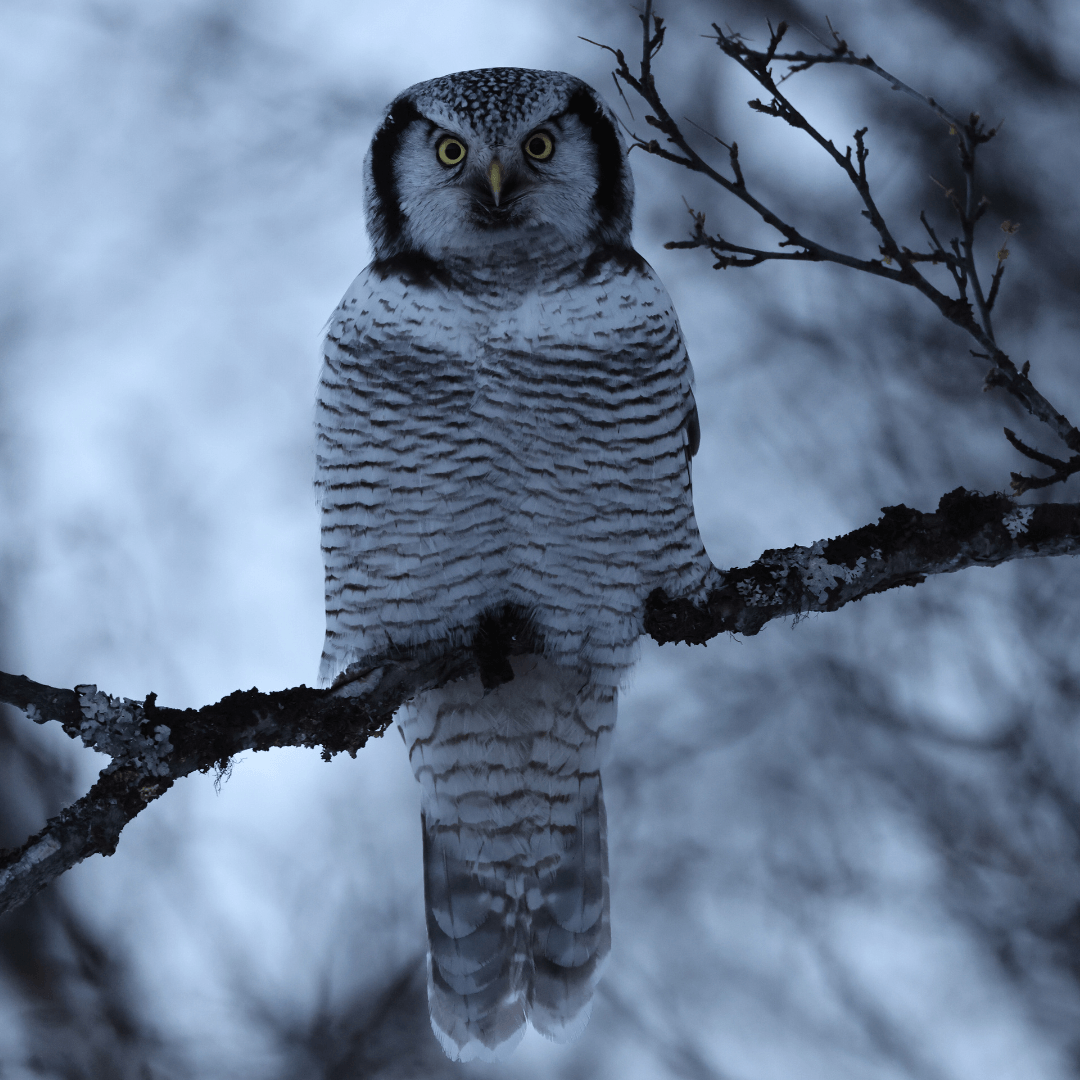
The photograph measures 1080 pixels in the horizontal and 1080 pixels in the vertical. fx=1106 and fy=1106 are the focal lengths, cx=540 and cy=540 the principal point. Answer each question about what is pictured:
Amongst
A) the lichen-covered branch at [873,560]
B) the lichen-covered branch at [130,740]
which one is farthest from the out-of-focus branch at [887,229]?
the lichen-covered branch at [130,740]

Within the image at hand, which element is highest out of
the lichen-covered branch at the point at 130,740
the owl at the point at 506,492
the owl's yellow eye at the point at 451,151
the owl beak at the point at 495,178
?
the owl's yellow eye at the point at 451,151

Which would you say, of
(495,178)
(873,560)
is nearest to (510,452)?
(495,178)

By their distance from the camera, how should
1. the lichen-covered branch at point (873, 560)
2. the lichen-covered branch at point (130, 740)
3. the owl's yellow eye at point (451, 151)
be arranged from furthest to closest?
the owl's yellow eye at point (451, 151), the lichen-covered branch at point (873, 560), the lichen-covered branch at point (130, 740)

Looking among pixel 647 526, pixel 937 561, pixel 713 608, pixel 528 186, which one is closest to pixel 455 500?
pixel 647 526

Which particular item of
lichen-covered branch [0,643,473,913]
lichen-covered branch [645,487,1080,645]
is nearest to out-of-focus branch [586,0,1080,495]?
lichen-covered branch [645,487,1080,645]

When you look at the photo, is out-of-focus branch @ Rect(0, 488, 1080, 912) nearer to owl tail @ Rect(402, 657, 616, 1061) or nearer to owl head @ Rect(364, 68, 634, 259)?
owl tail @ Rect(402, 657, 616, 1061)

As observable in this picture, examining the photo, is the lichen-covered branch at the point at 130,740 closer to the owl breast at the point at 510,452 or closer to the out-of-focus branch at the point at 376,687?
the out-of-focus branch at the point at 376,687
